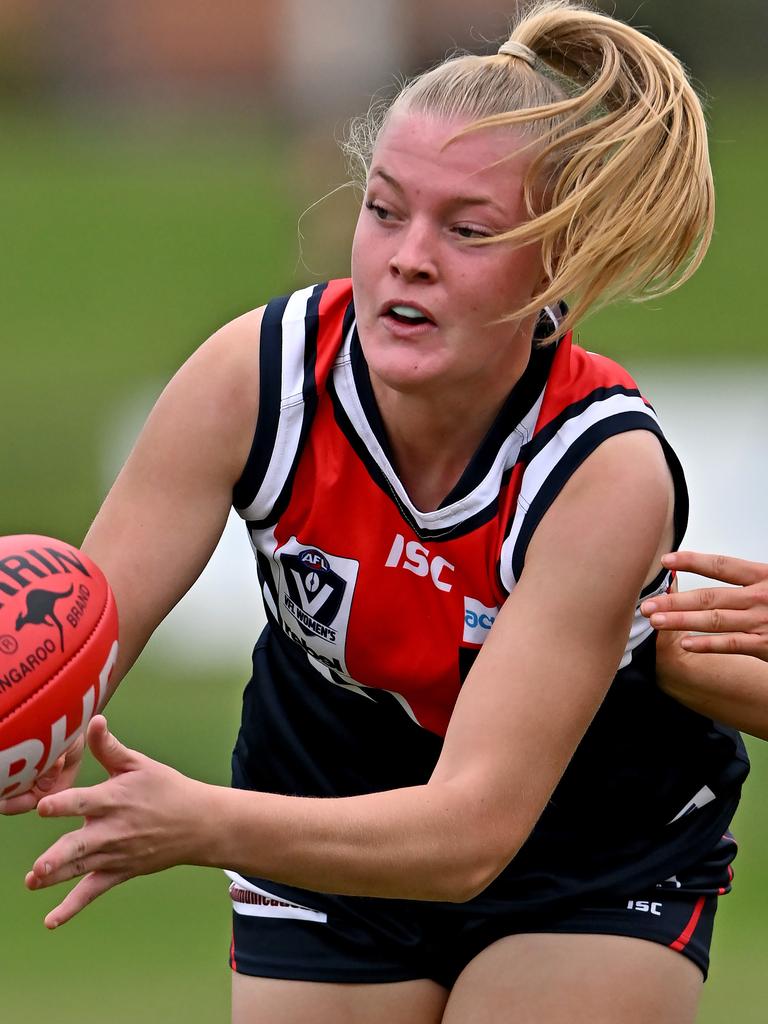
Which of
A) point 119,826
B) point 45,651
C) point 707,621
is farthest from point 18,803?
point 707,621

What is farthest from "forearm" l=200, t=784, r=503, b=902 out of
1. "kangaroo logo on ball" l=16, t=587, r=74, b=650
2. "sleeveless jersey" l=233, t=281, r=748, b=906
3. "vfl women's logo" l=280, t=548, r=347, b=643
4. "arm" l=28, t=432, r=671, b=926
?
"vfl women's logo" l=280, t=548, r=347, b=643

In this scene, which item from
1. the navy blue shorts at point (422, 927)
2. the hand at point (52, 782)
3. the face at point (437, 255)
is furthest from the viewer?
the navy blue shorts at point (422, 927)

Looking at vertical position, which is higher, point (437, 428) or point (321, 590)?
point (437, 428)

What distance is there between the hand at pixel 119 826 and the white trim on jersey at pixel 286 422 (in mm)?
731

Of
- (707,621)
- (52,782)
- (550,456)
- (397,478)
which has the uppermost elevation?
(550,456)

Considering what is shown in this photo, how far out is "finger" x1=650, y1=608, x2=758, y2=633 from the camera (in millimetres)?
2867

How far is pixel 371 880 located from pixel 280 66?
806 inches

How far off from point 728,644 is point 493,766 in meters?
0.46

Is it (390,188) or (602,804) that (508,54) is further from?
(602,804)

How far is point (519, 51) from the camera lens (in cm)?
304

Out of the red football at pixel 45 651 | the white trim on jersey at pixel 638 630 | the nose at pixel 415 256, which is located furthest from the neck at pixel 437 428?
the red football at pixel 45 651

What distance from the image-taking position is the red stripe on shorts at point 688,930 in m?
3.23

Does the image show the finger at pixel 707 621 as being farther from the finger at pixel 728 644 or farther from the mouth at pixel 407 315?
the mouth at pixel 407 315

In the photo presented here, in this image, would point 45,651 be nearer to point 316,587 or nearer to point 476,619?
point 316,587
